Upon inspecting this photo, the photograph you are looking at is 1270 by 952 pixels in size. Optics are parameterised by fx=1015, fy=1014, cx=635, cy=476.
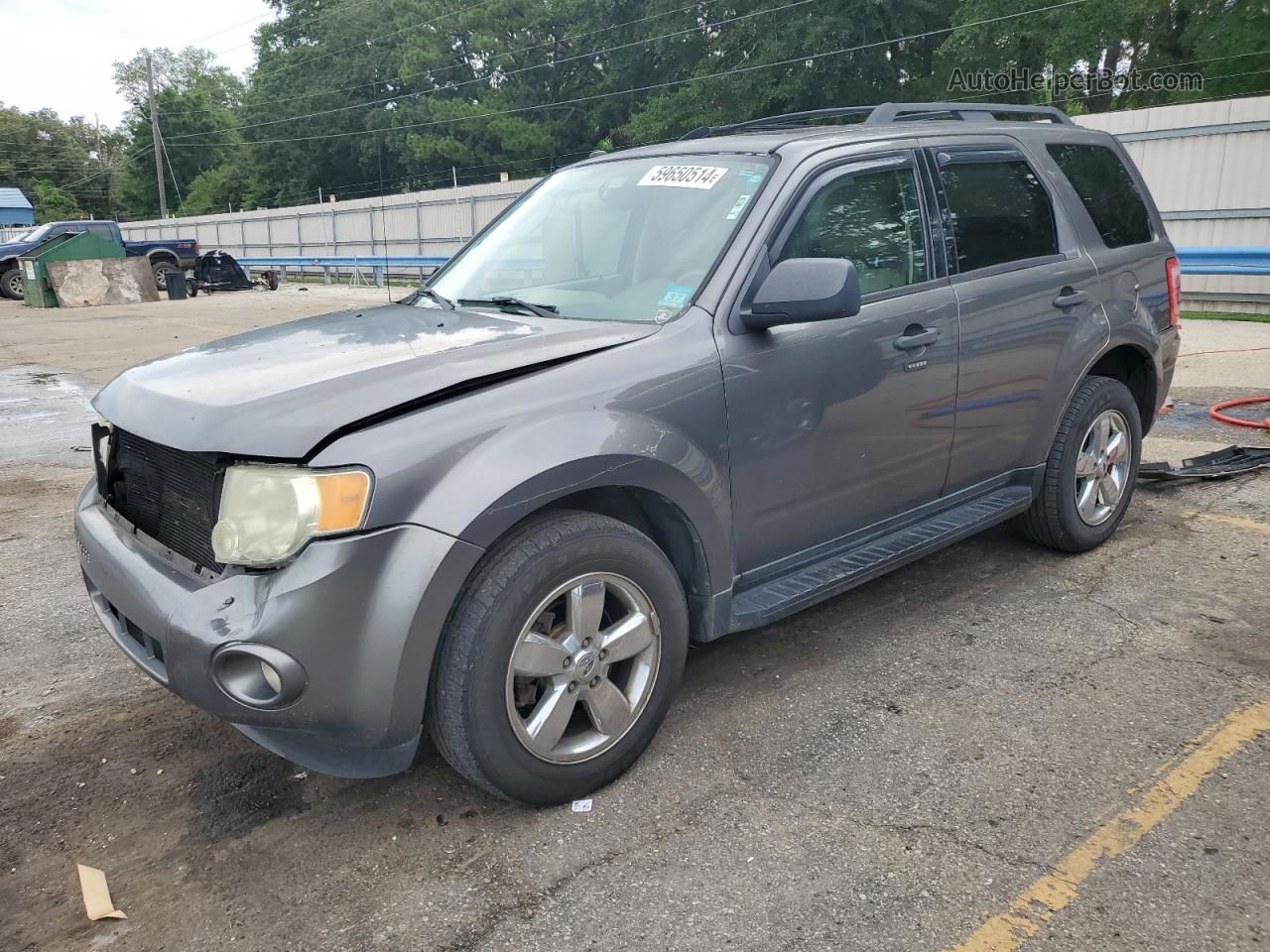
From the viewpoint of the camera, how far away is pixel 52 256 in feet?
77.7

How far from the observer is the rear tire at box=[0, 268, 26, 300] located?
26688mm

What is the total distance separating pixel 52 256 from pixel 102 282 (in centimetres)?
132

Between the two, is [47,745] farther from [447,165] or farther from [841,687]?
[447,165]

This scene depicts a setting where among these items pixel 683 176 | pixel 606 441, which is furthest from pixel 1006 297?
pixel 606 441

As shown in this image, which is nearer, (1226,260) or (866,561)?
(866,561)

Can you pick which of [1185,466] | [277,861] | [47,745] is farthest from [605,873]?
[1185,466]

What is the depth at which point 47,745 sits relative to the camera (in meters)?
3.28

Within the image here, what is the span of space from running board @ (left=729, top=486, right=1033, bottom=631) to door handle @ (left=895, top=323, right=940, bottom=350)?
2.28 ft

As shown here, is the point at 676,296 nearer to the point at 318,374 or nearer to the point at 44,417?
the point at 318,374

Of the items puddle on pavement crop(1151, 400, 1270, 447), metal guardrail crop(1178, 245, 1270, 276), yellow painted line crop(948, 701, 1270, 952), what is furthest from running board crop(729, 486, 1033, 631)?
metal guardrail crop(1178, 245, 1270, 276)

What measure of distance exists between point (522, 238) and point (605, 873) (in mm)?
2412

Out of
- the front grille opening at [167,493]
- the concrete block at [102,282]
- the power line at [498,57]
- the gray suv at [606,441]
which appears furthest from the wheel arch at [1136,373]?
the power line at [498,57]

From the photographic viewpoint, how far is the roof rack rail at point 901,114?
4105 millimetres

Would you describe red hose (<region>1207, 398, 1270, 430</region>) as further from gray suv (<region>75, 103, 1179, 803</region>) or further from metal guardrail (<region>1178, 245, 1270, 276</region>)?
metal guardrail (<region>1178, 245, 1270, 276</region>)
